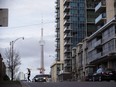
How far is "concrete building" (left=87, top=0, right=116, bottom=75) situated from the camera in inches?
2661

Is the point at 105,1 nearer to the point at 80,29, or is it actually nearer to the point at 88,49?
the point at 88,49

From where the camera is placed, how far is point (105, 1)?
79812 mm

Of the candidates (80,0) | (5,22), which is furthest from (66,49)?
(5,22)

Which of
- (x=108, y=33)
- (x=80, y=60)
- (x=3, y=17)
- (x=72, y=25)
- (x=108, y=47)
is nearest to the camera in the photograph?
(x=3, y=17)

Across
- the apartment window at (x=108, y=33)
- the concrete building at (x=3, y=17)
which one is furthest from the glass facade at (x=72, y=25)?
the concrete building at (x=3, y=17)

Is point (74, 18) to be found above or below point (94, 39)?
above

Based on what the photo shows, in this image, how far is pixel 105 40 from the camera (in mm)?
72750

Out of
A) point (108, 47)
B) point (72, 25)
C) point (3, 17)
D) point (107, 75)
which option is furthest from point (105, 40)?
point (3, 17)

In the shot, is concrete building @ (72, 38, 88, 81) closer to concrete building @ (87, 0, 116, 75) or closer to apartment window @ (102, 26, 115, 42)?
concrete building @ (87, 0, 116, 75)

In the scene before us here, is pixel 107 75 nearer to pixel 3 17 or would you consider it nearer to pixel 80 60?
pixel 3 17

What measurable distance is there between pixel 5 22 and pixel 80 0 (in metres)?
120

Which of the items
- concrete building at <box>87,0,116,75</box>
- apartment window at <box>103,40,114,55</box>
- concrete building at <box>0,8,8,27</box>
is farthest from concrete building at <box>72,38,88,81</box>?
concrete building at <box>0,8,8,27</box>

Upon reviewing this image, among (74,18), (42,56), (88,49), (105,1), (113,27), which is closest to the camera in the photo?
(113,27)

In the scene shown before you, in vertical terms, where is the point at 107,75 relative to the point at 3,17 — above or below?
below
